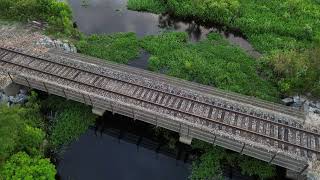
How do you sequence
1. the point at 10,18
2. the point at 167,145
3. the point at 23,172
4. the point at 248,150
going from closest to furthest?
the point at 23,172, the point at 248,150, the point at 167,145, the point at 10,18

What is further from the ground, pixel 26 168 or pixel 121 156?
pixel 26 168

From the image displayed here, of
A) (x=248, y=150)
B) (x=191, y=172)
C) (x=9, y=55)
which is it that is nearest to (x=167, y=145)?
(x=191, y=172)

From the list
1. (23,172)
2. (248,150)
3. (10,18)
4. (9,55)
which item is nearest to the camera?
(23,172)

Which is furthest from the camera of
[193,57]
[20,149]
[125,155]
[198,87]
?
[193,57]

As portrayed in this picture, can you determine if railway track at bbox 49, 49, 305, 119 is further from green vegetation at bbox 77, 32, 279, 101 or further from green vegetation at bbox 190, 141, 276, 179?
green vegetation at bbox 190, 141, 276, 179

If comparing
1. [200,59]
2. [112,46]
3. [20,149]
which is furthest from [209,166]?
[112,46]

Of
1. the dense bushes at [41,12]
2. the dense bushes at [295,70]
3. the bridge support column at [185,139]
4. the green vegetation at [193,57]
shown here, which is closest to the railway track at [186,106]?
the bridge support column at [185,139]

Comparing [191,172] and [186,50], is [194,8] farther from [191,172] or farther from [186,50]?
[191,172]

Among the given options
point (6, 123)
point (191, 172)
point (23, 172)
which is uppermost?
point (6, 123)

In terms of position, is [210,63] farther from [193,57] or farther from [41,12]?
[41,12]
